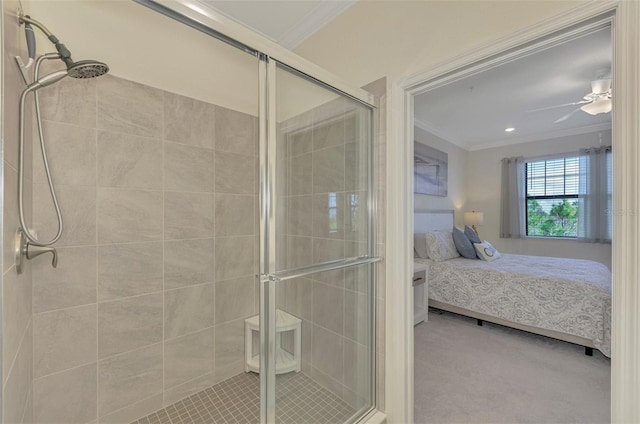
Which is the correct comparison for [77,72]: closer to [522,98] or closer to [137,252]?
[137,252]

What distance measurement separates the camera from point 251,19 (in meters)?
1.97

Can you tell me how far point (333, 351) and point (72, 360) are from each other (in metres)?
1.44

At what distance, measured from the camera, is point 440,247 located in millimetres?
3711

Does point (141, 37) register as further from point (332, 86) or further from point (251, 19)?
point (332, 86)

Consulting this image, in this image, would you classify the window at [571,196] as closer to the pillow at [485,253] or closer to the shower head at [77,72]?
the pillow at [485,253]

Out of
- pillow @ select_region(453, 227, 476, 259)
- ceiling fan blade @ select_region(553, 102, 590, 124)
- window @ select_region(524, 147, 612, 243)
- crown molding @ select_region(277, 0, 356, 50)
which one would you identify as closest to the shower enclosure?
crown molding @ select_region(277, 0, 356, 50)

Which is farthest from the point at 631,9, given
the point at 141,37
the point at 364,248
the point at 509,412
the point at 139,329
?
the point at 139,329

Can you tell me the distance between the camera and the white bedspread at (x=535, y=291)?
7.97 ft

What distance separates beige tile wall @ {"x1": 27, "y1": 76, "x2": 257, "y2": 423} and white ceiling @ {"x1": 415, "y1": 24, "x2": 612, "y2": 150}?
202cm

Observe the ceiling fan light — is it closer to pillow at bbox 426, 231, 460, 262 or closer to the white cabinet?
pillow at bbox 426, 231, 460, 262

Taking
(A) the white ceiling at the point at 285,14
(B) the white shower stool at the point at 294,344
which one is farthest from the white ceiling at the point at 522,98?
(B) the white shower stool at the point at 294,344

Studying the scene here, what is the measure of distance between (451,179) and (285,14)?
12.8 ft

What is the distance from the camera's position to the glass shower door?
1238 millimetres

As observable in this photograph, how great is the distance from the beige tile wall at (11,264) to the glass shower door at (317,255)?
2.58 feet
